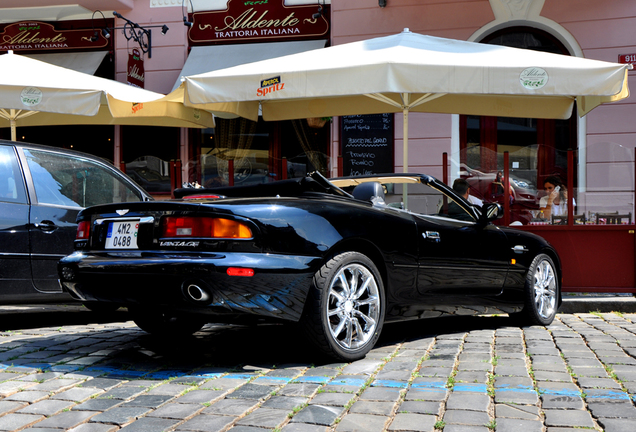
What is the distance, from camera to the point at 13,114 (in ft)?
30.0

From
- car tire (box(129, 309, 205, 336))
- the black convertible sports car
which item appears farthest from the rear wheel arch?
car tire (box(129, 309, 205, 336))

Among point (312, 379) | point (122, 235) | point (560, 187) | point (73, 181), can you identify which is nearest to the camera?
point (312, 379)

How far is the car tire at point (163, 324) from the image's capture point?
4820 millimetres

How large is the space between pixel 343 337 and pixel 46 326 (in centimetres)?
287

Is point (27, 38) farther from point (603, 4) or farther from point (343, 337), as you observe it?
point (343, 337)

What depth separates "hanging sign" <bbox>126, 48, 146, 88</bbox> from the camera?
13.0 m

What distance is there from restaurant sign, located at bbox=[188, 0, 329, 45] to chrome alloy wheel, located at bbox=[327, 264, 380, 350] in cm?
941

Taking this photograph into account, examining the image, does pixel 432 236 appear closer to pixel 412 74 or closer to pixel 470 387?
pixel 470 387

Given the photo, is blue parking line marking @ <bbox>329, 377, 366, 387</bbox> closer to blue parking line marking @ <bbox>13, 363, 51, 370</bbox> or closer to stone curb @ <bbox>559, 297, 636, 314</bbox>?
blue parking line marking @ <bbox>13, 363, 51, 370</bbox>

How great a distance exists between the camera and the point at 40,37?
1409 cm

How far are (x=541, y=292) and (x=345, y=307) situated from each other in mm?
2563

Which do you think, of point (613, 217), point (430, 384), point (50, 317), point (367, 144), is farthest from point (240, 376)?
point (367, 144)

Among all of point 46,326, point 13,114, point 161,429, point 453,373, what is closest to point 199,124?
point 13,114

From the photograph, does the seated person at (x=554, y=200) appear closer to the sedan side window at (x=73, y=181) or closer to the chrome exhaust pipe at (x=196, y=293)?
the sedan side window at (x=73, y=181)
